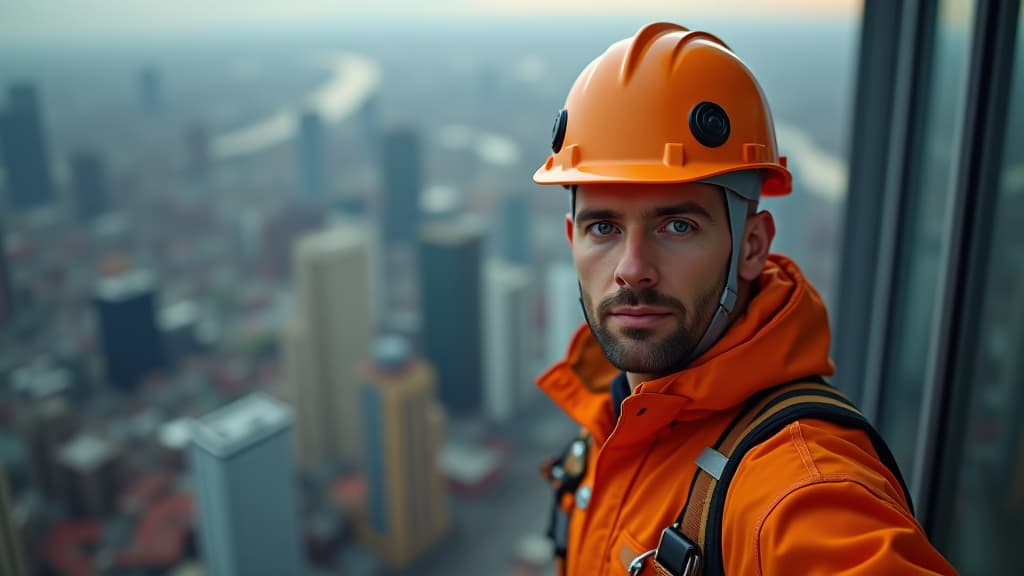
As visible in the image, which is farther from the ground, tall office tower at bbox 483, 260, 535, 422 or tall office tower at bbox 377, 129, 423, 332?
tall office tower at bbox 377, 129, 423, 332

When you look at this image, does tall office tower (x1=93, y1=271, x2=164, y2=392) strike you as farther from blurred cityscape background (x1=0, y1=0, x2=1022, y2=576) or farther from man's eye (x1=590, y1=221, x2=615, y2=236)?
man's eye (x1=590, y1=221, x2=615, y2=236)

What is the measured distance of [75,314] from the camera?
35.7 ft

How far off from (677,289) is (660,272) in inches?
1.2

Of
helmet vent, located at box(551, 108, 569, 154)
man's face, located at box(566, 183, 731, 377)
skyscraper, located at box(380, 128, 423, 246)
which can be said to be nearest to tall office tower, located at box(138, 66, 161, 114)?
skyscraper, located at box(380, 128, 423, 246)

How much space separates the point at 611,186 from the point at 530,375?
15210 mm

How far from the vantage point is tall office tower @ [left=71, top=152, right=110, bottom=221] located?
10.7 meters

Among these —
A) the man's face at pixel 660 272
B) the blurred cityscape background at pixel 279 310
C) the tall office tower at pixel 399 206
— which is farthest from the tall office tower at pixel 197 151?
the man's face at pixel 660 272

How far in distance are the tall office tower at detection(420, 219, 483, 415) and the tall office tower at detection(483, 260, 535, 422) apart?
297 mm

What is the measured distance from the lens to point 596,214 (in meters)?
0.97

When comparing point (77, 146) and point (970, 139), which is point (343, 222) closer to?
point (77, 146)

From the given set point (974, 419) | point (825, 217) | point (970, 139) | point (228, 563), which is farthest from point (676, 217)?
point (825, 217)

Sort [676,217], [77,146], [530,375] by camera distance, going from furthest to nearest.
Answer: [530,375] < [77,146] < [676,217]

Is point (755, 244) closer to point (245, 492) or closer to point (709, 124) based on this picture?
point (709, 124)

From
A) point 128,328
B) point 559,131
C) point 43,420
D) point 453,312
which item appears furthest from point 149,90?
point 559,131
